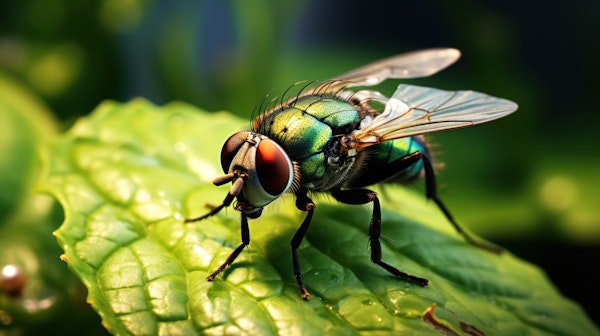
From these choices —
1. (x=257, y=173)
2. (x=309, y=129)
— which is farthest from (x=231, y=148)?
(x=309, y=129)

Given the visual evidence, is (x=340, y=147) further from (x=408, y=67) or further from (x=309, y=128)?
(x=408, y=67)

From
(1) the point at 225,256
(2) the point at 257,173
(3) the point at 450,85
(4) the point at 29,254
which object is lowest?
(4) the point at 29,254

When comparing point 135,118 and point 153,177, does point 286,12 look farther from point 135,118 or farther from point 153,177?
point 153,177

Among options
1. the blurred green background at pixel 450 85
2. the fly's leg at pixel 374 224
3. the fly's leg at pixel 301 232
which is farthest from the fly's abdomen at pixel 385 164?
the blurred green background at pixel 450 85

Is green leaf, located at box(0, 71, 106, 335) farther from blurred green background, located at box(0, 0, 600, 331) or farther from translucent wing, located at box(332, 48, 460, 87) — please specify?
translucent wing, located at box(332, 48, 460, 87)

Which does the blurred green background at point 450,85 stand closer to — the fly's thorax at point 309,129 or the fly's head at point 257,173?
the fly's thorax at point 309,129
